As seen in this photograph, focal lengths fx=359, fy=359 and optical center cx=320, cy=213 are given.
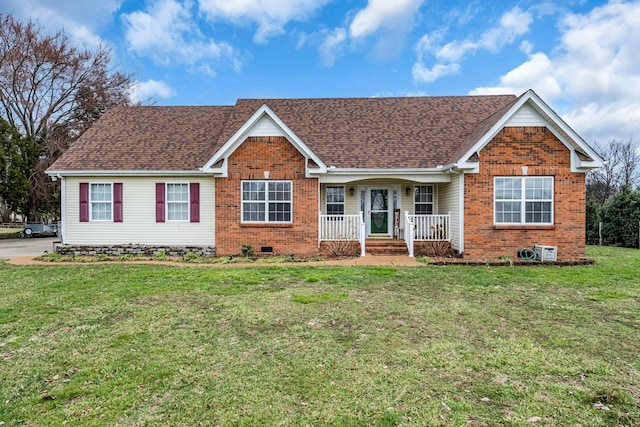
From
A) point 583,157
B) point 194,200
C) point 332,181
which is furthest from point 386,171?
point 194,200

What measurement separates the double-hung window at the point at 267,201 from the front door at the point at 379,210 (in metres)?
3.92

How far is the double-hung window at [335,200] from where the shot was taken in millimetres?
15641

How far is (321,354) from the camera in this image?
4.63 metres

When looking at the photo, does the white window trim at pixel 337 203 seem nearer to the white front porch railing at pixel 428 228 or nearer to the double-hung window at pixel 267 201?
the double-hung window at pixel 267 201

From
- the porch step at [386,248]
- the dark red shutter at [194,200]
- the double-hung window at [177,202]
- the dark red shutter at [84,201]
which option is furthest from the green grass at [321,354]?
the dark red shutter at [84,201]

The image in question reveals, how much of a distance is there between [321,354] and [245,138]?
34.6ft

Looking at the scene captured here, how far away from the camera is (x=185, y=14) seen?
17422mm

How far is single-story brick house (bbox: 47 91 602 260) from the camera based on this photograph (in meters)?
12.6

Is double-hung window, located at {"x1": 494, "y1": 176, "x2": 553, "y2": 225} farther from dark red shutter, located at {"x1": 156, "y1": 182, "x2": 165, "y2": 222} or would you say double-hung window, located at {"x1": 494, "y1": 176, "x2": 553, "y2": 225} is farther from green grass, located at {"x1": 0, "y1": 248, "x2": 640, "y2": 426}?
dark red shutter, located at {"x1": 156, "y1": 182, "x2": 165, "y2": 222}

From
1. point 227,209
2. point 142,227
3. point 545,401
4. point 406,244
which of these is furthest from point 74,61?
point 545,401

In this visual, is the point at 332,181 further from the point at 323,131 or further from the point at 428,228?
the point at 428,228

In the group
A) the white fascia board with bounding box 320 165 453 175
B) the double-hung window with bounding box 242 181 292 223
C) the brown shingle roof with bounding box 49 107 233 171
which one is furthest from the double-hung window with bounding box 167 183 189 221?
the white fascia board with bounding box 320 165 453 175

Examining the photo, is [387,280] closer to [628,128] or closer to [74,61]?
[74,61]

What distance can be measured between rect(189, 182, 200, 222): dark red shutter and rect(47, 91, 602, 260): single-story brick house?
0.05m
